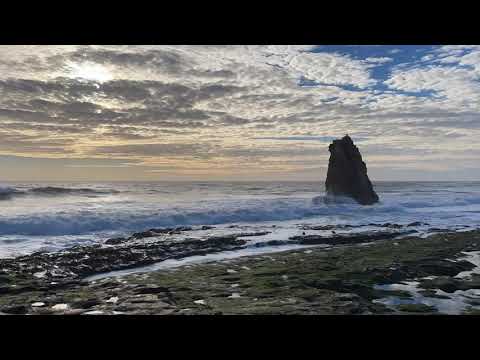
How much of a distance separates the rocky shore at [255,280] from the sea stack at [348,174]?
2344 cm

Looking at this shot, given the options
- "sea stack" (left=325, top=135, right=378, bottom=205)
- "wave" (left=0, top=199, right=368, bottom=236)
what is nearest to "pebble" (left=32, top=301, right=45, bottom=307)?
"wave" (left=0, top=199, right=368, bottom=236)

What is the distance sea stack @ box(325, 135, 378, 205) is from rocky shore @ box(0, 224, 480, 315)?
923 inches

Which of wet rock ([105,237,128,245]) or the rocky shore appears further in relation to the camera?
wet rock ([105,237,128,245])

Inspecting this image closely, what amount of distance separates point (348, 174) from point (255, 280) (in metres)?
33.1

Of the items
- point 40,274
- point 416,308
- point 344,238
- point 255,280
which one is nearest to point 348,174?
point 344,238

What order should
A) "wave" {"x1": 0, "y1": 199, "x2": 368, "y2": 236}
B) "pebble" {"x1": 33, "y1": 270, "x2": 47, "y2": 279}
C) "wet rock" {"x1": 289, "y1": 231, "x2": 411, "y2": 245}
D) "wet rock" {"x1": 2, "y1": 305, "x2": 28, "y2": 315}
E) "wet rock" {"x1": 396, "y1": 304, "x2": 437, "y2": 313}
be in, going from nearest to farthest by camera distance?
"wet rock" {"x1": 396, "y1": 304, "x2": 437, "y2": 313} < "wet rock" {"x1": 2, "y1": 305, "x2": 28, "y2": 315} < "pebble" {"x1": 33, "y1": 270, "x2": 47, "y2": 279} < "wet rock" {"x1": 289, "y1": 231, "x2": 411, "y2": 245} < "wave" {"x1": 0, "y1": 199, "x2": 368, "y2": 236}

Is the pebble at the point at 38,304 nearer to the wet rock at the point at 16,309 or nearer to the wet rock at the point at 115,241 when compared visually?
the wet rock at the point at 16,309

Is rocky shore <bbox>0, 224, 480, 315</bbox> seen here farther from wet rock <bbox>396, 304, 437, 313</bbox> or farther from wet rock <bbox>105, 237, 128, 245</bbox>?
wet rock <bbox>105, 237, 128, 245</bbox>

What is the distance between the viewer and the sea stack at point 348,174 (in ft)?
135

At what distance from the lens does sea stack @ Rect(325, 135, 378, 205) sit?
4105cm
